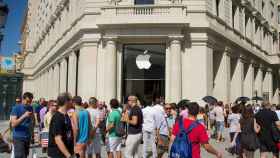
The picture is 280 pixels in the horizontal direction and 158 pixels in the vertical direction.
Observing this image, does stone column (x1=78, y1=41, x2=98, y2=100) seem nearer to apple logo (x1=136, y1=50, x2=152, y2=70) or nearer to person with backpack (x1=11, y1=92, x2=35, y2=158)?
apple logo (x1=136, y1=50, x2=152, y2=70)

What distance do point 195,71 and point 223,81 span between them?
12.4ft

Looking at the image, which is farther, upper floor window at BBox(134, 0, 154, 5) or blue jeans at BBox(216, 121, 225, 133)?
upper floor window at BBox(134, 0, 154, 5)

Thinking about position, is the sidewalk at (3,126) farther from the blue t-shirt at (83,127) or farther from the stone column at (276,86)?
the stone column at (276,86)

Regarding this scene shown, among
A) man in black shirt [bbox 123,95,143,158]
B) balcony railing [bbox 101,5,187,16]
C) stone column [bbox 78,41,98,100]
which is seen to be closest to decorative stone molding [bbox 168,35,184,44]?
balcony railing [bbox 101,5,187,16]

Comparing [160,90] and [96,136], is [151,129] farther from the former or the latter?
[160,90]

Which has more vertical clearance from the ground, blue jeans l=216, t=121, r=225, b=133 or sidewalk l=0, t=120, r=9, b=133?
blue jeans l=216, t=121, r=225, b=133

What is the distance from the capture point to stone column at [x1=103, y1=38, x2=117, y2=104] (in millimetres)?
22016

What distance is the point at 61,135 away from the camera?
5746mm

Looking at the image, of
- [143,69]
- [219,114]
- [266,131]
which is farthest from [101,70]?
[266,131]

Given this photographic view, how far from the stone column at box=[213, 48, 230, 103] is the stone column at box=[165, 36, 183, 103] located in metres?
4.26

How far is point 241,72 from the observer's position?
28.5 metres

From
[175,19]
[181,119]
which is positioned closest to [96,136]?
[181,119]

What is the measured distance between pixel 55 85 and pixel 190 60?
1600 cm

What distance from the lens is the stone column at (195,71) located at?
2223cm
